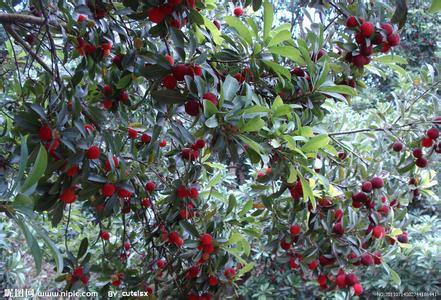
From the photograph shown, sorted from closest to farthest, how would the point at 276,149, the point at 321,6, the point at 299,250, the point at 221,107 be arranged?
the point at 221,107 → the point at 276,149 → the point at 321,6 → the point at 299,250

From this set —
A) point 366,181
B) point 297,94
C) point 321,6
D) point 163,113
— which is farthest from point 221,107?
point 366,181

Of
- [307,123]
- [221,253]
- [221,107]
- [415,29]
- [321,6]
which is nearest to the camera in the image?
[221,107]

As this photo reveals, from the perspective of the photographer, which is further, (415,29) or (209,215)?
(415,29)

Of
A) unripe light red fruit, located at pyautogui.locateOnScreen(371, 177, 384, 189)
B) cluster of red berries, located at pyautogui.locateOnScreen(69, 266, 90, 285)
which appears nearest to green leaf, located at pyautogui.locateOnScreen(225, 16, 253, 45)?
unripe light red fruit, located at pyautogui.locateOnScreen(371, 177, 384, 189)

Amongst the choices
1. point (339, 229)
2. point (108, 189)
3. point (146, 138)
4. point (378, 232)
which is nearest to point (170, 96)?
point (108, 189)

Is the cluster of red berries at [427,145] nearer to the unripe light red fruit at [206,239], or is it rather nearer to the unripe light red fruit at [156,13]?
the unripe light red fruit at [206,239]

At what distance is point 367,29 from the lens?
1.41m

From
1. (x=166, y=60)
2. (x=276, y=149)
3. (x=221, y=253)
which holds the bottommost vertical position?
(x=221, y=253)

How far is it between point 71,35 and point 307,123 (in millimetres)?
851

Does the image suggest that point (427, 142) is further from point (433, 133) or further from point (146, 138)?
point (146, 138)

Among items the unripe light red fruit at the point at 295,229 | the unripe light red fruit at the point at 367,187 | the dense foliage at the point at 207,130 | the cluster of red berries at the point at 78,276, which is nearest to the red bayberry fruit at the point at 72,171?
the dense foliage at the point at 207,130

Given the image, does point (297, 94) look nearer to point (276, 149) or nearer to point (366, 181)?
point (276, 149)

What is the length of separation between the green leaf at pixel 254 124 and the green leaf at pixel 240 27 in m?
0.39

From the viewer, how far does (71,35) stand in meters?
1.50
